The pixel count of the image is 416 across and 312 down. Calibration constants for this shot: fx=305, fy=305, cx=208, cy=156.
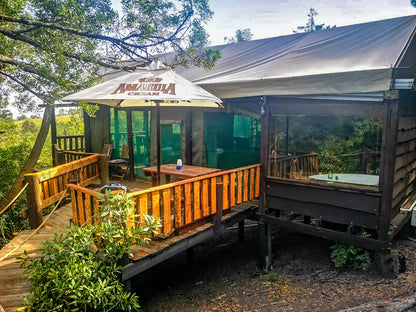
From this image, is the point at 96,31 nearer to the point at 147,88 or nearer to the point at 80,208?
the point at 147,88

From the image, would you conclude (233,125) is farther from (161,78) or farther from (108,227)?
(108,227)

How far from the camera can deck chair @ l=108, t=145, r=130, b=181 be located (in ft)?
29.7

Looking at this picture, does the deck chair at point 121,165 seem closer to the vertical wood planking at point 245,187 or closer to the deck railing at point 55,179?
the deck railing at point 55,179

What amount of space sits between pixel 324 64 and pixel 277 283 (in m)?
4.09

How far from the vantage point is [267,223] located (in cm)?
630

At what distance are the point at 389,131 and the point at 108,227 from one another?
4278 mm

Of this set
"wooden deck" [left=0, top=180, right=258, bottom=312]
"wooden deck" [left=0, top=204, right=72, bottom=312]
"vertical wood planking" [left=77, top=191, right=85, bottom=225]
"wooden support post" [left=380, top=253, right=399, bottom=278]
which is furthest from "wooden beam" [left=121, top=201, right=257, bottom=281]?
"wooden support post" [left=380, top=253, right=399, bottom=278]

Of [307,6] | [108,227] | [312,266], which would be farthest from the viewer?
[307,6]

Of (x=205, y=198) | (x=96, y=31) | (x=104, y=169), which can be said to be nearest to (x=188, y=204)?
(x=205, y=198)

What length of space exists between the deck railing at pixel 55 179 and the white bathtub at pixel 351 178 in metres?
4.85

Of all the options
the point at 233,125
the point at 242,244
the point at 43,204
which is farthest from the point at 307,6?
the point at 43,204

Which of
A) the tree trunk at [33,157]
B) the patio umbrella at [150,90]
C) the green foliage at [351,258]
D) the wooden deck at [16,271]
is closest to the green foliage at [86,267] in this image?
the wooden deck at [16,271]

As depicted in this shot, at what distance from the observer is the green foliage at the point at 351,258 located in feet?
17.5

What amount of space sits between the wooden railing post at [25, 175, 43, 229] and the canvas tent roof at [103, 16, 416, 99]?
3705mm
